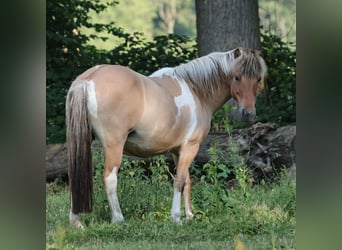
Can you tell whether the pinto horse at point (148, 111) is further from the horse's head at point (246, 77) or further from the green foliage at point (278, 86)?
the green foliage at point (278, 86)

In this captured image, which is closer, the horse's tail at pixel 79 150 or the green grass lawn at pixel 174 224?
the green grass lawn at pixel 174 224

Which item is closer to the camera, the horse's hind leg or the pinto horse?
the pinto horse

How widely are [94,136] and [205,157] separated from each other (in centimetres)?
246

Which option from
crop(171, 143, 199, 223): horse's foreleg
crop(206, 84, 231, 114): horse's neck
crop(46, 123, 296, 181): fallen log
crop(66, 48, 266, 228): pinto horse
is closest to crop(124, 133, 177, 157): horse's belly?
crop(66, 48, 266, 228): pinto horse

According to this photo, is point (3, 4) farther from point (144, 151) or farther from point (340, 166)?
point (144, 151)

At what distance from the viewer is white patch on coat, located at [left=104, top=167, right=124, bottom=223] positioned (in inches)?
200

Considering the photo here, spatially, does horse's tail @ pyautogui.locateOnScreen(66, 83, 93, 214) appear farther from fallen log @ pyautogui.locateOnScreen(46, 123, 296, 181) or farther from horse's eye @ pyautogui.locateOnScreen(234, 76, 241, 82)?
fallen log @ pyautogui.locateOnScreen(46, 123, 296, 181)

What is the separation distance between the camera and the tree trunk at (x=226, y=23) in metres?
8.76

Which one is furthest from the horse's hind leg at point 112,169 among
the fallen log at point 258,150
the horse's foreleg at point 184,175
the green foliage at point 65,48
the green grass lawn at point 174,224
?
the green foliage at point 65,48

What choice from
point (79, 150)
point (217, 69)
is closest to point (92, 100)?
point (79, 150)

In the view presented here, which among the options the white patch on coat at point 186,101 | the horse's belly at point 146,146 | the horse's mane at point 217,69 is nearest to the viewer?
the horse's belly at point 146,146

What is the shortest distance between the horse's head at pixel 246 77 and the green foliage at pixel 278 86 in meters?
3.03

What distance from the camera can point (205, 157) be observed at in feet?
24.3

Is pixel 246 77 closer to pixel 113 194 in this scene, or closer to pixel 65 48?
pixel 113 194
